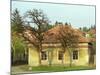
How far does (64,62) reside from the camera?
105 inches

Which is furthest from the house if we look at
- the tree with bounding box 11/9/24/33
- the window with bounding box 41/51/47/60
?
the tree with bounding box 11/9/24/33

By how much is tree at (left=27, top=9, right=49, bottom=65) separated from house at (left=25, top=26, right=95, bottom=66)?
45 millimetres

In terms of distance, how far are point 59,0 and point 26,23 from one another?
0.53 m

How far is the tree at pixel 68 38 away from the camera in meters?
2.67

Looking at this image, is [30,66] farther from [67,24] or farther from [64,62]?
[67,24]

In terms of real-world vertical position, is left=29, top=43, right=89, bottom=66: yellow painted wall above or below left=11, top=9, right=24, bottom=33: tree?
below

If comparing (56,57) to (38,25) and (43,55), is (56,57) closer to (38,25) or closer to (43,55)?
(43,55)

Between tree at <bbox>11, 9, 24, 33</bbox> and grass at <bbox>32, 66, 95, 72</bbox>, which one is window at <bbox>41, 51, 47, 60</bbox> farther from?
tree at <bbox>11, 9, 24, 33</bbox>

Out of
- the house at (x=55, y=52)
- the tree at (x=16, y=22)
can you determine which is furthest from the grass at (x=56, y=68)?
the tree at (x=16, y=22)

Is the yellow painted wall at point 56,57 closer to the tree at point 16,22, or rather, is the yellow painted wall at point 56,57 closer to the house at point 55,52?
the house at point 55,52

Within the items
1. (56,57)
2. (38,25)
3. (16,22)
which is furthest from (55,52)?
(16,22)

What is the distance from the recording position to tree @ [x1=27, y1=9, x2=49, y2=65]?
2553 mm

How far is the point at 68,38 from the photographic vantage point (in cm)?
270
